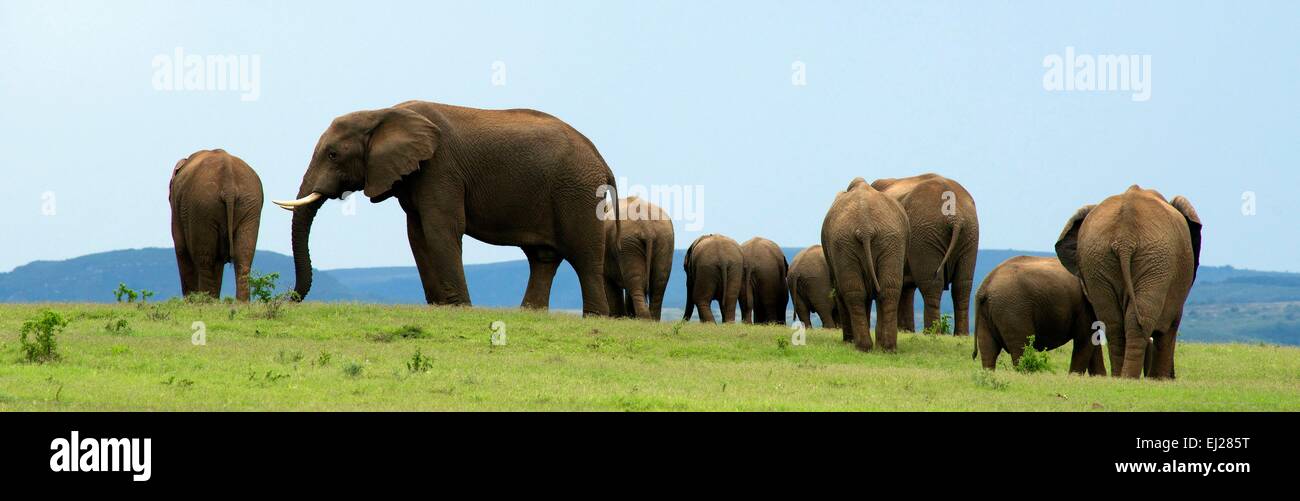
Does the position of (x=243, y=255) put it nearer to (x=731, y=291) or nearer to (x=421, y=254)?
(x=421, y=254)

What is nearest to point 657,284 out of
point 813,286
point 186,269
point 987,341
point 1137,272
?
point 813,286

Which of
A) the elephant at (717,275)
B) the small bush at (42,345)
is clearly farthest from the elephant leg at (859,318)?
the elephant at (717,275)

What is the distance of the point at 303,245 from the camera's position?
87.9ft

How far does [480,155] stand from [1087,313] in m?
10.2

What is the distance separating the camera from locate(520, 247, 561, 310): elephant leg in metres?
26.6

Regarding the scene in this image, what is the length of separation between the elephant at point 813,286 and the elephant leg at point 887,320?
1377 cm

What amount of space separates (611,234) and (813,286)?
25.0 ft

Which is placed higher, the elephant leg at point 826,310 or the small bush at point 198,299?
the small bush at point 198,299

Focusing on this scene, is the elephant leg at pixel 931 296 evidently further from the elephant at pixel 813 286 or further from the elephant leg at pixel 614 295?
the elephant at pixel 813 286

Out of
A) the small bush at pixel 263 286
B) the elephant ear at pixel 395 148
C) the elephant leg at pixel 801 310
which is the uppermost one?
the elephant ear at pixel 395 148

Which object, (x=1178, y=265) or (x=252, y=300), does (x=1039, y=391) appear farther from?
(x=252, y=300)

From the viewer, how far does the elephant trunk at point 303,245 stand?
2631cm

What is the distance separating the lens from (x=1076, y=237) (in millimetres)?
19922
